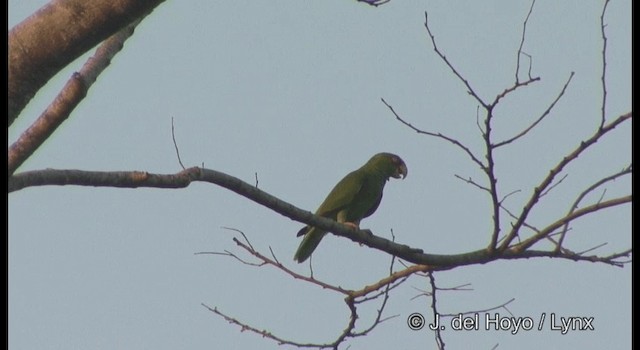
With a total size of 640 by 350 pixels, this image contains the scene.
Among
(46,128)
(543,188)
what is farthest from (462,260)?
(46,128)

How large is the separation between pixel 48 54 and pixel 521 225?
190 centimetres

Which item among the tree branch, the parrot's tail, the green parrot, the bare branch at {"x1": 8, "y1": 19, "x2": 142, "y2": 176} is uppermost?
the green parrot

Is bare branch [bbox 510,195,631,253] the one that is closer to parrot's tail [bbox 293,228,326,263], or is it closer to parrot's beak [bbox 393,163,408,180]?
parrot's tail [bbox 293,228,326,263]

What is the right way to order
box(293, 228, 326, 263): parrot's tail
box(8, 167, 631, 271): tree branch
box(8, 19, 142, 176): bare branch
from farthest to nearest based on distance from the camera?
1. box(293, 228, 326, 263): parrot's tail
2. box(8, 167, 631, 271): tree branch
3. box(8, 19, 142, 176): bare branch

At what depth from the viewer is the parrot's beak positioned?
7.55 meters

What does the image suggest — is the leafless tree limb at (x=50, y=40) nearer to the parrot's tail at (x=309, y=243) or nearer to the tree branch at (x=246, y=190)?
the tree branch at (x=246, y=190)

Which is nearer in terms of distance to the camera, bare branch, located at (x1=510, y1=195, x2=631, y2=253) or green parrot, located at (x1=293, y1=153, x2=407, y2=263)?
bare branch, located at (x1=510, y1=195, x2=631, y2=253)

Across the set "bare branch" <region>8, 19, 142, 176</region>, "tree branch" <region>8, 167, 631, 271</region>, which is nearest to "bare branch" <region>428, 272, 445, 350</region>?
"tree branch" <region>8, 167, 631, 271</region>

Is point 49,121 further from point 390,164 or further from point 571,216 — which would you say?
point 390,164

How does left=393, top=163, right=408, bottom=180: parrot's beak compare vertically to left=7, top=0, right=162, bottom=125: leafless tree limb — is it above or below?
above

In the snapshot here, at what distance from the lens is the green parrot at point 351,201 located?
255 inches

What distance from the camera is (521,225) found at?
10.2 ft

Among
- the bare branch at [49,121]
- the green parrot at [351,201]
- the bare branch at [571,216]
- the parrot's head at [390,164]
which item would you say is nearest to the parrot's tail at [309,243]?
the green parrot at [351,201]

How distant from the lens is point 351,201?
22.0ft
